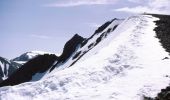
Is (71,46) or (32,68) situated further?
(32,68)

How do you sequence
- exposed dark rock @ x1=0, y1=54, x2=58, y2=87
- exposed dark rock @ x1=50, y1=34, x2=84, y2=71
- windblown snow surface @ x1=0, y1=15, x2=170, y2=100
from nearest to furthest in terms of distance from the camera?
windblown snow surface @ x1=0, y1=15, x2=170, y2=100
exposed dark rock @ x1=50, y1=34, x2=84, y2=71
exposed dark rock @ x1=0, y1=54, x2=58, y2=87

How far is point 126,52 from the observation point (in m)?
32.4

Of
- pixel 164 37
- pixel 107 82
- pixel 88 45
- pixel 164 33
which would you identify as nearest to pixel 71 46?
pixel 88 45

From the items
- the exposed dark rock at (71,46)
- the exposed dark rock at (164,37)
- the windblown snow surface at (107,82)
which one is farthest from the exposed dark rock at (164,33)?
the exposed dark rock at (71,46)

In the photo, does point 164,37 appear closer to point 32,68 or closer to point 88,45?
point 88,45

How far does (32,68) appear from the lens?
99.1 m

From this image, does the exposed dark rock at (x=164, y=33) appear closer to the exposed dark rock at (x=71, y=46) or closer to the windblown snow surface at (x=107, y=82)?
the windblown snow surface at (x=107, y=82)

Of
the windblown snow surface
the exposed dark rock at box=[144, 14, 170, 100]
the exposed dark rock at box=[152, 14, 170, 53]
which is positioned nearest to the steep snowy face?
the exposed dark rock at box=[152, 14, 170, 53]

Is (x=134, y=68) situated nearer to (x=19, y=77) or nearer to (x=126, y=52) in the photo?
(x=126, y=52)

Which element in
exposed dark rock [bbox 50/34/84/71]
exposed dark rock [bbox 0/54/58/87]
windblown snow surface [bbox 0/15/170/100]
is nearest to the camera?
windblown snow surface [bbox 0/15/170/100]

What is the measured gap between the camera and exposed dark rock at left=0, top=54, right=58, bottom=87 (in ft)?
318

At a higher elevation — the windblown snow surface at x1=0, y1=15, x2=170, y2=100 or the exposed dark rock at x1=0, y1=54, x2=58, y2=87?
the windblown snow surface at x1=0, y1=15, x2=170, y2=100

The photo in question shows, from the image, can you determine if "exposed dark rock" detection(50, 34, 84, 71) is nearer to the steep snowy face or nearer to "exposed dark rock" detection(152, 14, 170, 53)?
the steep snowy face

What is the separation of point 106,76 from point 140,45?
12536 millimetres
